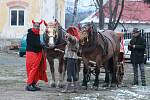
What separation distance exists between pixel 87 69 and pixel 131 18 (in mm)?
40012

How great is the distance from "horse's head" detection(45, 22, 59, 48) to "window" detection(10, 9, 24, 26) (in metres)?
33.4

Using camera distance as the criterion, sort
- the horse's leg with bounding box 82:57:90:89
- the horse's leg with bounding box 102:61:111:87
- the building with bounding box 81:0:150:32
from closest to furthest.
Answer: the horse's leg with bounding box 82:57:90:89 → the horse's leg with bounding box 102:61:111:87 → the building with bounding box 81:0:150:32

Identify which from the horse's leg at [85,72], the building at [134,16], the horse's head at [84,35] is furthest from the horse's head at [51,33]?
the building at [134,16]

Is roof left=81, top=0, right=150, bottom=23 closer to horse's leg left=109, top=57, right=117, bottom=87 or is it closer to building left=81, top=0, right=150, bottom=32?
building left=81, top=0, right=150, bottom=32

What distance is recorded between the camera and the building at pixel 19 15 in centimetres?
4781

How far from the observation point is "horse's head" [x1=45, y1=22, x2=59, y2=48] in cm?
1470

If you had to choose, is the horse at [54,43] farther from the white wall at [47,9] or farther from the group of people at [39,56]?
the white wall at [47,9]

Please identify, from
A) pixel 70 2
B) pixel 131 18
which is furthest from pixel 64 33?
pixel 70 2

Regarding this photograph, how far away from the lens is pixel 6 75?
1988 centimetres

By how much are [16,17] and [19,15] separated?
35 cm

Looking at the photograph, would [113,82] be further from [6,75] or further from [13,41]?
[13,41]

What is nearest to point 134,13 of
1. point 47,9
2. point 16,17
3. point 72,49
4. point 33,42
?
point 47,9

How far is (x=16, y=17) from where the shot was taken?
4797cm

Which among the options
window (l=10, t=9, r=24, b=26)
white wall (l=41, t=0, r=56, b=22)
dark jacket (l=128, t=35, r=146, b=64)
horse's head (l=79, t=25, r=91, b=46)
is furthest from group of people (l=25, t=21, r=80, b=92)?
window (l=10, t=9, r=24, b=26)
